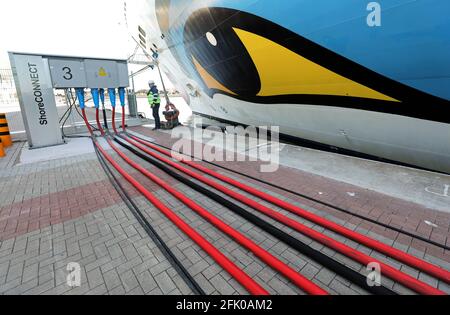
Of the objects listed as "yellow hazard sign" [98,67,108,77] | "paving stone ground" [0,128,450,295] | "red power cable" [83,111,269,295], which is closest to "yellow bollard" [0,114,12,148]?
"yellow hazard sign" [98,67,108,77]

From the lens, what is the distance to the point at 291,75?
5184 mm

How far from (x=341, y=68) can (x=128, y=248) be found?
14.8 feet

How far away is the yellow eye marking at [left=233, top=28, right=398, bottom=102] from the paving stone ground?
73.6 inches

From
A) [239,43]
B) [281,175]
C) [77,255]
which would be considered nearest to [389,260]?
[281,175]

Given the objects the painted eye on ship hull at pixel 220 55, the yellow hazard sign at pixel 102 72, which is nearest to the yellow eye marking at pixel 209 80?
the painted eye on ship hull at pixel 220 55

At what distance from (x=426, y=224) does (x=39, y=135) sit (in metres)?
9.68

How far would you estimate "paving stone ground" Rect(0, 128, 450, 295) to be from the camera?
2.16 meters

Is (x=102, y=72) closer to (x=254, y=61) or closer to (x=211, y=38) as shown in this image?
(x=211, y=38)

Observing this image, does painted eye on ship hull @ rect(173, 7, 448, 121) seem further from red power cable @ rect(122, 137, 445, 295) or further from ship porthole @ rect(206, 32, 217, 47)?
red power cable @ rect(122, 137, 445, 295)

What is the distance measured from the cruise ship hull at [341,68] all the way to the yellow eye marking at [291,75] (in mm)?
21

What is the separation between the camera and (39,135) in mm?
7441

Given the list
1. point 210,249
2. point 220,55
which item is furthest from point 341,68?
point 210,249

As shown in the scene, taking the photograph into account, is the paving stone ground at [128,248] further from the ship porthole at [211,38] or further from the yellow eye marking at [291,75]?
the ship porthole at [211,38]

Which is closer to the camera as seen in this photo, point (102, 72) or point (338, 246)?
point (338, 246)
